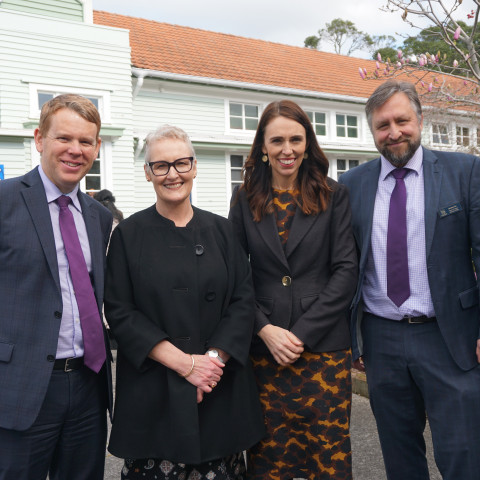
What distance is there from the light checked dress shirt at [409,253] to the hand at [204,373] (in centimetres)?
101

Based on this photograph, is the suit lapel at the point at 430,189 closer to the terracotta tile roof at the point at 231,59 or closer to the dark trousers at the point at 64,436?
the dark trousers at the point at 64,436

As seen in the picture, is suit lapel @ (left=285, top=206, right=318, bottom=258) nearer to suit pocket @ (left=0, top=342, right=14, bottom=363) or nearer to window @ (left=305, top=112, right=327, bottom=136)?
suit pocket @ (left=0, top=342, right=14, bottom=363)

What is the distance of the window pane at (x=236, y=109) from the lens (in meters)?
16.6

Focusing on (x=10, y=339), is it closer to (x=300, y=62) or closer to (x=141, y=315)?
(x=141, y=315)

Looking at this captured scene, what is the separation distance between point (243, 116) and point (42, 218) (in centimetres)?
1489

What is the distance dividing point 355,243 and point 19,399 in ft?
6.20

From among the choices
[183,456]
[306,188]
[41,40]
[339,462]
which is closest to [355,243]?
[306,188]

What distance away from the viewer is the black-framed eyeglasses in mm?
2598

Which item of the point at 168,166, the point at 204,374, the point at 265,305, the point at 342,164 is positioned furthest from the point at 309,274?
the point at 342,164

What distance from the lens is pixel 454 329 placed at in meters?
2.74

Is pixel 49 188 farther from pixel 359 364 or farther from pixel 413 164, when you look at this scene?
pixel 359 364

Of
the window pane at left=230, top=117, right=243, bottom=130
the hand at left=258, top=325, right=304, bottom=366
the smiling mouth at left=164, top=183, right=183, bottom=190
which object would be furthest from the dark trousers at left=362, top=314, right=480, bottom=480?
the window pane at left=230, top=117, right=243, bottom=130

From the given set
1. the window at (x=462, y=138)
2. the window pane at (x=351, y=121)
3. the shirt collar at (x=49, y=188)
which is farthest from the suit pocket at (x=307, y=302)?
the window pane at (x=351, y=121)

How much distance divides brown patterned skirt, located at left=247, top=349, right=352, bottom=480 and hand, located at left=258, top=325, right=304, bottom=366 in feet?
0.34
